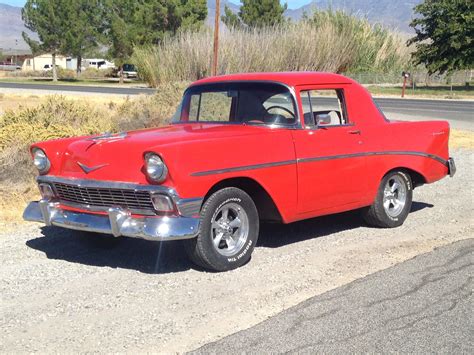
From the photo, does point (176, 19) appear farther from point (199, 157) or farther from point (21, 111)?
point (199, 157)

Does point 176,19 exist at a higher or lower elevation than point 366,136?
higher

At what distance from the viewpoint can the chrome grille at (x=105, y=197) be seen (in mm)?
5453

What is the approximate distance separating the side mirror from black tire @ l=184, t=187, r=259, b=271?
1.25m

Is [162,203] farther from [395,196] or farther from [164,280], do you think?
[395,196]

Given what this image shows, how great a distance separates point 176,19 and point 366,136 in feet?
206

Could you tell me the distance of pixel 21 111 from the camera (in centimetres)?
1210

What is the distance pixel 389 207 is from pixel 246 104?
2.22m

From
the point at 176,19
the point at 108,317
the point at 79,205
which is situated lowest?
the point at 108,317

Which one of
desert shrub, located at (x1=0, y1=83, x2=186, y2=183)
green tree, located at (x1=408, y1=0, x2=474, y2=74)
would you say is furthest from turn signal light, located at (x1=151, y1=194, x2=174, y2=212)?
green tree, located at (x1=408, y1=0, x2=474, y2=74)

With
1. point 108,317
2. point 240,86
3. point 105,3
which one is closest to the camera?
point 108,317

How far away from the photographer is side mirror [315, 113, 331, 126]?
6.62m

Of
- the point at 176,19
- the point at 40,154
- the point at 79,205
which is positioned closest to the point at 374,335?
the point at 79,205

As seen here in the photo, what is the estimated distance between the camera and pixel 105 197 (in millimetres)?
5641

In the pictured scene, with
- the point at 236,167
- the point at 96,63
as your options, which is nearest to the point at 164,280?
the point at 236,167
